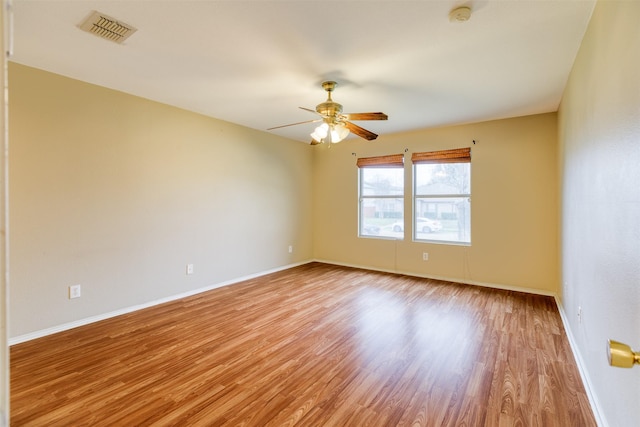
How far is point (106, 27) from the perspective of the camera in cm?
208

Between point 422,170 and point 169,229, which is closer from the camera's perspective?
point 169,229

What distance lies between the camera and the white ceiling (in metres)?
1.89

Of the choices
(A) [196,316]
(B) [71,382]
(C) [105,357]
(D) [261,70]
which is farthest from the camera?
(A) [196,316]

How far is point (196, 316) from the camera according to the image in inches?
127

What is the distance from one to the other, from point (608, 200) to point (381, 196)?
3825 millimetres

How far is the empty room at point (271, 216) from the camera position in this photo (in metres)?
1.76

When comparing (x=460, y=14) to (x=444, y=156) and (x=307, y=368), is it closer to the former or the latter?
(x=307, y=368)

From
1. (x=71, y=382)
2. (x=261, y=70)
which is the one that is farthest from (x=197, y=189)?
(x=71, y=382)

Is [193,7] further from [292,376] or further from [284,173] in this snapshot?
[284,173]

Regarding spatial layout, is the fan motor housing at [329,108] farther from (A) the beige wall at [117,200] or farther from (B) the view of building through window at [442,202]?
(B) the view of building through window at [442,202]

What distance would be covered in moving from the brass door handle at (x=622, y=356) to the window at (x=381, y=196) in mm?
4387

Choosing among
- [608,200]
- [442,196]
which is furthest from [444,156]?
[608,200]

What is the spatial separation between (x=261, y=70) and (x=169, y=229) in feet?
7.46

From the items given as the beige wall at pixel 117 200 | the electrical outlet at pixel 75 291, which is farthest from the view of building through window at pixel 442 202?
the electrical outlet at pixel 75 291
